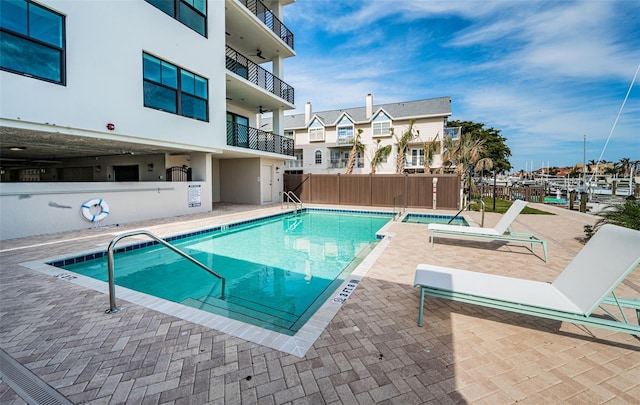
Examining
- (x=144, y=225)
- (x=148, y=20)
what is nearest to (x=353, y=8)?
(x=148, y=20)

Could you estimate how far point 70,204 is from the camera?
8.21 metres

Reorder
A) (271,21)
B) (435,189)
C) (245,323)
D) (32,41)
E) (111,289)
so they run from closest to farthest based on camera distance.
→ (245,323), (111,289), (32,41), (435,189), (271,21)

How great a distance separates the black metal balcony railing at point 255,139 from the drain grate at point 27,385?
12.3 meters

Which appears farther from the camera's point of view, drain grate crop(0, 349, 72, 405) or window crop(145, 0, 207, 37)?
window crop(145, 0, 207, 37)

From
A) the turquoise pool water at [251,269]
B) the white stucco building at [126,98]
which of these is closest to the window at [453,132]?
the white stucco building at [126,98]

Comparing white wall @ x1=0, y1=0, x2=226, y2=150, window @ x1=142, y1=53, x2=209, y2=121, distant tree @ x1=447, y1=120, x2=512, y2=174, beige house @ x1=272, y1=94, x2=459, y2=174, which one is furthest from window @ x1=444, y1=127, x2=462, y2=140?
white wall @ x1=0, y1=0, x2=226, y2=150

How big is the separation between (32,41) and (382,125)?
2759 cm

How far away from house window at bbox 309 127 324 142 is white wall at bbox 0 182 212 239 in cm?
2274

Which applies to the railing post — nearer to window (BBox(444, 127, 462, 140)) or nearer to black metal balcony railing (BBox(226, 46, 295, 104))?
black metal balcony railing (BBox(226, 46, 295, 104))

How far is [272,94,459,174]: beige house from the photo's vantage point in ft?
94.0

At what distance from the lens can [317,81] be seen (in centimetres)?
1992

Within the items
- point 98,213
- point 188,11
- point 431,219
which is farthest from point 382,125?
point 98,213

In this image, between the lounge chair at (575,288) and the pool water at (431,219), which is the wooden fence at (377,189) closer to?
the pool water at (431,219)

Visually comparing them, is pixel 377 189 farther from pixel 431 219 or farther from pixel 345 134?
pixel 345 134
